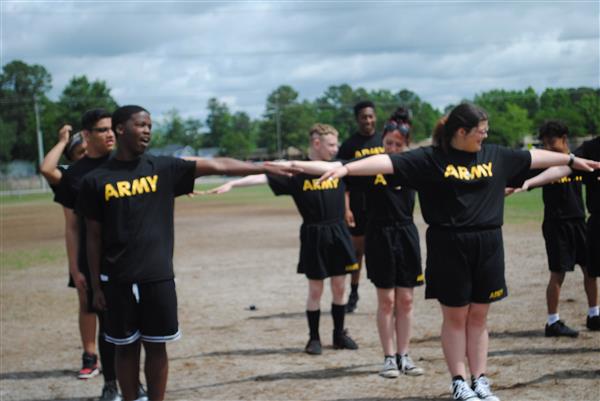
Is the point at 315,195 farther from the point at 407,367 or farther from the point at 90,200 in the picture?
the point at 90,200

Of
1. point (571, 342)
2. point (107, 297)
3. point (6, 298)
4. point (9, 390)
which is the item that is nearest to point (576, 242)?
point (571, 342)

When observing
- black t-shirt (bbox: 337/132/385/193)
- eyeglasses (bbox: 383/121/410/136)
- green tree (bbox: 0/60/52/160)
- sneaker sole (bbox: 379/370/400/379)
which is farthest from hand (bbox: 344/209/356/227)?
green tree (bbox: 0/60/52/160)

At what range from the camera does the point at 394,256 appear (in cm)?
703

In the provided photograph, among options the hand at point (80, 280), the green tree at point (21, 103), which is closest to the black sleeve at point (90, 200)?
the hand at point (80, 280)

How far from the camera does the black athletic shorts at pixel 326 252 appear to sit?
805cm

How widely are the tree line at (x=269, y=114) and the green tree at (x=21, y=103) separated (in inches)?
5.4

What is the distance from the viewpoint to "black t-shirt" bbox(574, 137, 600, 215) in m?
7.21

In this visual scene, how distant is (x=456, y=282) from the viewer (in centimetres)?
566

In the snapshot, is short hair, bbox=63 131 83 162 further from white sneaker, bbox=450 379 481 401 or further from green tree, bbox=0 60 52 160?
green tree, bbox=0 60 52 160

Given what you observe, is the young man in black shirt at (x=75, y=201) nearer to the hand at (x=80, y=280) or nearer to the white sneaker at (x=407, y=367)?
the hand at (x=80, y=280)

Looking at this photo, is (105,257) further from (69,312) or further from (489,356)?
(69,312)

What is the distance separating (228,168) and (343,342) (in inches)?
136

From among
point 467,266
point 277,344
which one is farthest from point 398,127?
point 277,344

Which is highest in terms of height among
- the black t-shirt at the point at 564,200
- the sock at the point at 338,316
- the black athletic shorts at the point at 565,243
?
the black t-shirt at the point at 564,200
